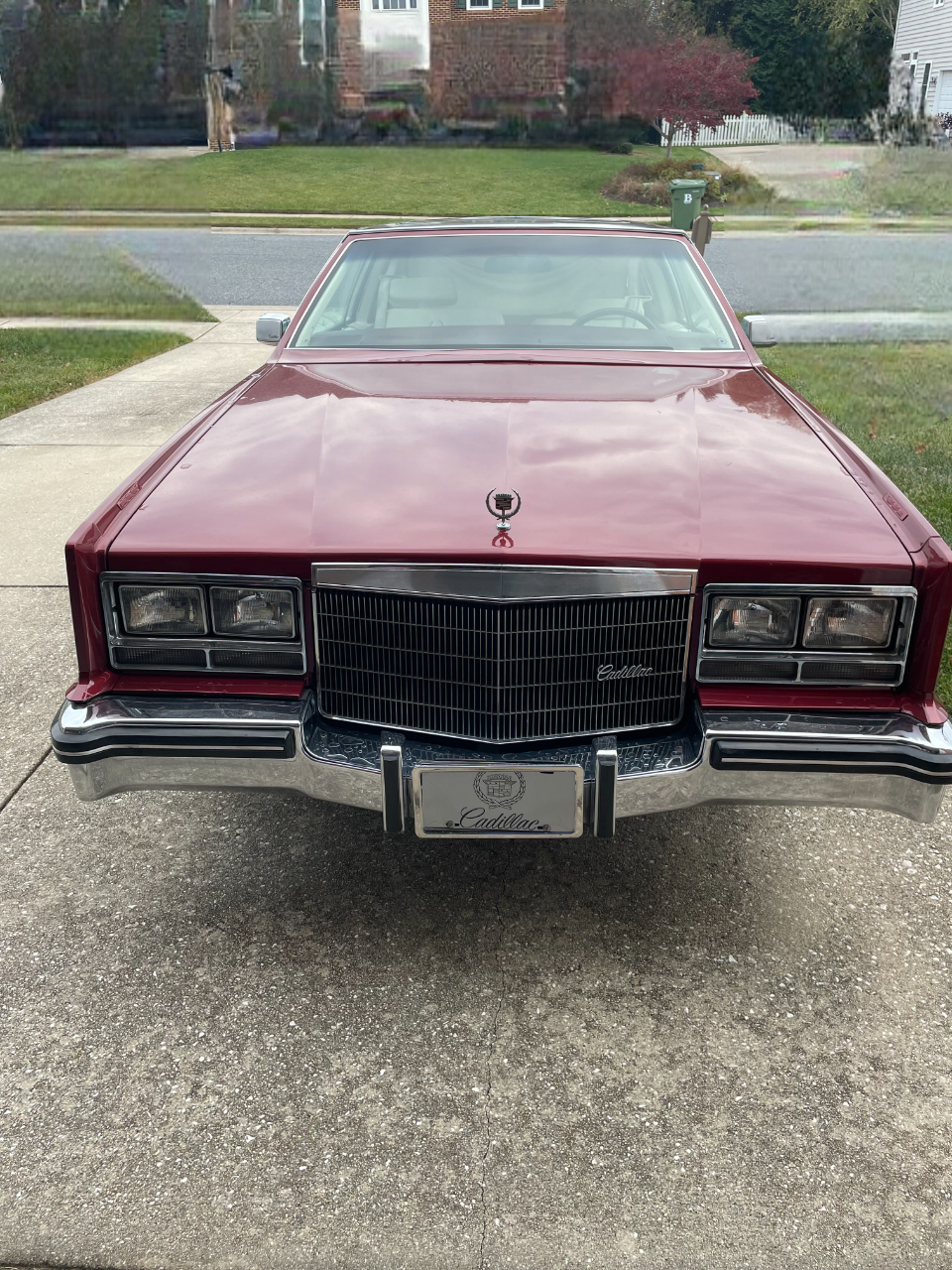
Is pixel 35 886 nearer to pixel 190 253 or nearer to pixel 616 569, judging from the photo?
pixel 616 569

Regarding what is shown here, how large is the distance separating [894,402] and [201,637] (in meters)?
7.02

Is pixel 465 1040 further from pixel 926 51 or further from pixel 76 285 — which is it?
pixel 926 51

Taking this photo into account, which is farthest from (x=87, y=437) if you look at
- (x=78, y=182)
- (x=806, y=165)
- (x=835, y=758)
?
(x=806, y=165)

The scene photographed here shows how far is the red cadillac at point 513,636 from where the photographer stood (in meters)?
2.47

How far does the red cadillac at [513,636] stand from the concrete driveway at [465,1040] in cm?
47

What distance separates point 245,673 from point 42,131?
18.1 metres

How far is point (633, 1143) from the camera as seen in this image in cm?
225

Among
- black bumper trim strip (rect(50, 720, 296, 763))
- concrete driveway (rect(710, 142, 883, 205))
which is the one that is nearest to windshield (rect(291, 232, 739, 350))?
black bumper trim strip (rect(50, 720, 296, 763))

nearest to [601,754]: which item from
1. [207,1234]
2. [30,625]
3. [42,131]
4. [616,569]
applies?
[616,569]

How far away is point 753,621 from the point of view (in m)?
2.56

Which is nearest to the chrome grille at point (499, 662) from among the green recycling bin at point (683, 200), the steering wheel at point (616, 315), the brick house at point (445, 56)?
the steering wheel at point (616, 315)

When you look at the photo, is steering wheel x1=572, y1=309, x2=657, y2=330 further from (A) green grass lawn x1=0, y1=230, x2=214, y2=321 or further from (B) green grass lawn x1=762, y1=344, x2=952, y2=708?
(A) green grass lawn x1=0, y1=230, x2=214, y2=321

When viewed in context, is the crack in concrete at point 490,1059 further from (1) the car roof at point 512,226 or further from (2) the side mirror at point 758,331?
(1) the car roof at point 512,226

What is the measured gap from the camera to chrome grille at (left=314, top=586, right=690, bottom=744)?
2.50 m
